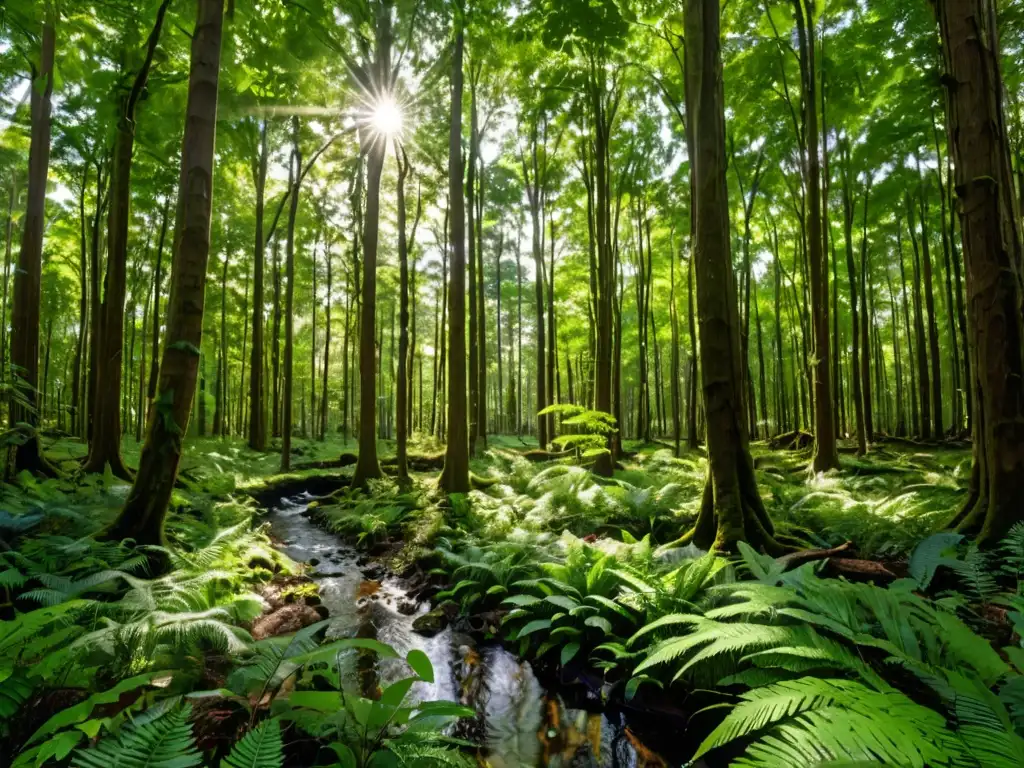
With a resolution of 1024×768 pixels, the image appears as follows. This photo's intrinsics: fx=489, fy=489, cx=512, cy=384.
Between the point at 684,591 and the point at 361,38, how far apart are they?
37.6 ft

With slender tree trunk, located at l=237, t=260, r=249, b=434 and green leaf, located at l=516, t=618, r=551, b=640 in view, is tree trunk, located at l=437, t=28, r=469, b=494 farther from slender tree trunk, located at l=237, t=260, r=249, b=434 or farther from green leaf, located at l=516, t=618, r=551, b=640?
slender tree trunk, located at l=237, t=260, r=249, b=434

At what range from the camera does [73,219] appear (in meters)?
17.0

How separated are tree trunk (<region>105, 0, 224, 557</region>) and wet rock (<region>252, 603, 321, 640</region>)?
4.27 ft

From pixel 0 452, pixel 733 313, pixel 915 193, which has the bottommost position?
pixel 0 452

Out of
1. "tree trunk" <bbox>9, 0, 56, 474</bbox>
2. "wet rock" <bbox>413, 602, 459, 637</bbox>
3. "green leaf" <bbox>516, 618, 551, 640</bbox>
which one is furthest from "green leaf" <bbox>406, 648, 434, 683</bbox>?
"tree trunk" <bbox>9, 0, 56, 474</bbox>

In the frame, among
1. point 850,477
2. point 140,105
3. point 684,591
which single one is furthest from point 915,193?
point 140,105

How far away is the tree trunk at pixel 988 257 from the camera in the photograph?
4176mm

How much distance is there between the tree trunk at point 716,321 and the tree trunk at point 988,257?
6.17 feet

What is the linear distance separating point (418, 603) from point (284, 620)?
1.75 metres

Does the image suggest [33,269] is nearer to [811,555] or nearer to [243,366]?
[811,555]

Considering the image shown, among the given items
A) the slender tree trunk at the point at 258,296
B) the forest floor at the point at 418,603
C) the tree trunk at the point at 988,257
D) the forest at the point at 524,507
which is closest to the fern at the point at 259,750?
the forest at the point at 524,507

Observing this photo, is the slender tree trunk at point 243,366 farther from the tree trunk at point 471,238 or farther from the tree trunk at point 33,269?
the tree trunk at point 33,269

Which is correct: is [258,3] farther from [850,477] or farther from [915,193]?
[915,193]

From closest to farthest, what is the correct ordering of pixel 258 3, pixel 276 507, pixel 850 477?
1. pixel 258 3
2. pixel 850 477
3. pixel 276 507
